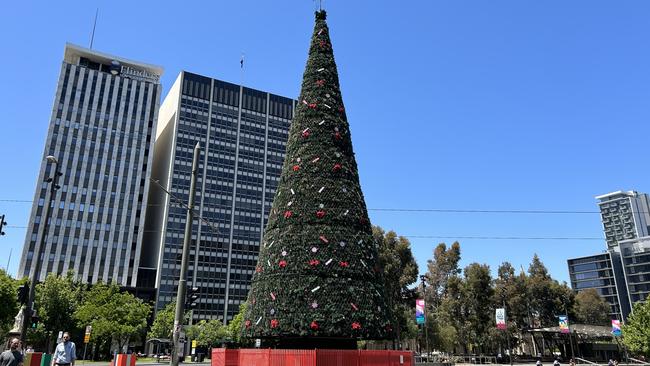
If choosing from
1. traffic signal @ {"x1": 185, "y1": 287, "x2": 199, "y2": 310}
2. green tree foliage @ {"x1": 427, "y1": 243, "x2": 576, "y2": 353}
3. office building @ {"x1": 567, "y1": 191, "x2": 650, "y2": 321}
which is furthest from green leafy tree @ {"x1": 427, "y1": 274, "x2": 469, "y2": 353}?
office building @ {"x1": 567, "y1": 191, "x2": 650, "y2": 321}

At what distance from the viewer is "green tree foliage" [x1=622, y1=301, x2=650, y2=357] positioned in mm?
48156

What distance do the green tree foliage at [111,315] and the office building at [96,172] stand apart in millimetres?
31194

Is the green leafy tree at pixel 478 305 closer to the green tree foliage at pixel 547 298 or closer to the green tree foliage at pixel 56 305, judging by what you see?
the green tree foliage at pixel 547 298

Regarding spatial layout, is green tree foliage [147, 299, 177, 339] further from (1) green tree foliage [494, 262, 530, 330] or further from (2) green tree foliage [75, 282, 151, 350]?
(1) green tree foliage [494, 262, 530, 330]

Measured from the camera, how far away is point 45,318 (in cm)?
5488

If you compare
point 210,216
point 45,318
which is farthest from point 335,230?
point 210,216

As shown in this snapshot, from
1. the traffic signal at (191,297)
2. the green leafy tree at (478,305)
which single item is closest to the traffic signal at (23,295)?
the traffic signal at (191,297)

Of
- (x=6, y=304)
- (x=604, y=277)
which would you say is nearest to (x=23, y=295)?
(x=6, y=304)

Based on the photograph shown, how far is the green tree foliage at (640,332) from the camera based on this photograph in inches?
1896

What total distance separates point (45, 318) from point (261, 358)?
167 feet

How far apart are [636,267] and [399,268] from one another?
386 ft

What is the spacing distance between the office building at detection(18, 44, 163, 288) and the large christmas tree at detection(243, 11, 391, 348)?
7947 cm

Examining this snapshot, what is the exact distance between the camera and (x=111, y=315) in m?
Result: 54.1

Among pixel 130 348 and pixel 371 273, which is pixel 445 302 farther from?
pixel 130 348
